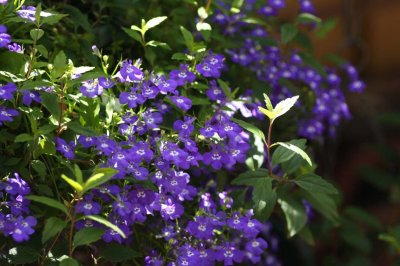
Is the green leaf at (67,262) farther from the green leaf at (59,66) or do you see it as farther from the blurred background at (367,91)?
the blurred background at (367,91)

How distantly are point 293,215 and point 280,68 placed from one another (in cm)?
48

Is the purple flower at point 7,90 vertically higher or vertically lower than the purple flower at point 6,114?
higher

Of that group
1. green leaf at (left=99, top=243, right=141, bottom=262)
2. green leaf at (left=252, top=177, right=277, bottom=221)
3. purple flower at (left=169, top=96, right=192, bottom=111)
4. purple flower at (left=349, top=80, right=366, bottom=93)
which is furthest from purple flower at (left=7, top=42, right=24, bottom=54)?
purple flower at (left=349, top=80, right=366, bottom=93)

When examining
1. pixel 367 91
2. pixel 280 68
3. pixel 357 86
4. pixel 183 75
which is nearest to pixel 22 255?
pixel 183 75

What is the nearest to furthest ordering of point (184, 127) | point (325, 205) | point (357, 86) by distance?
point (184, 127)
point (325, 205)
point (357, 86)

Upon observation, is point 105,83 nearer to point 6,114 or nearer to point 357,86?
point 6,114

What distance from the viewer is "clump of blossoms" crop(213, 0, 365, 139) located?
6.48 feet

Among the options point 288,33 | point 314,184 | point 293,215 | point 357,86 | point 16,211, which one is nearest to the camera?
point 16,211

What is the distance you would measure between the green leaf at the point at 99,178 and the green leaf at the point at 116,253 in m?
0.21

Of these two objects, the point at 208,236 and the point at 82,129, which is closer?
Result: the point at 82,129

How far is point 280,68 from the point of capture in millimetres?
2033

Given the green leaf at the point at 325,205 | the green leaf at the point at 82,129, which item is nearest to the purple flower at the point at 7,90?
the green leaf at the point at 82,129

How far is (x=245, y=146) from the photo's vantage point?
1.53 metres

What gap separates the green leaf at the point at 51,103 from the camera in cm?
135
